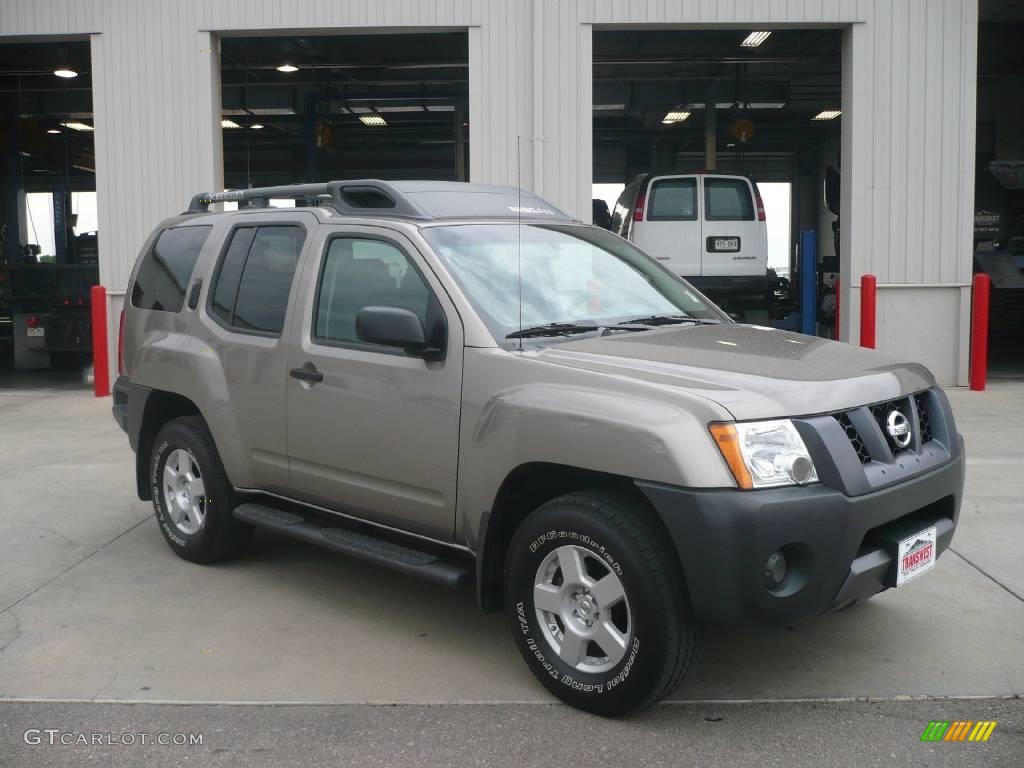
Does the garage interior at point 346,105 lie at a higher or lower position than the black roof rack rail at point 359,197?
higher

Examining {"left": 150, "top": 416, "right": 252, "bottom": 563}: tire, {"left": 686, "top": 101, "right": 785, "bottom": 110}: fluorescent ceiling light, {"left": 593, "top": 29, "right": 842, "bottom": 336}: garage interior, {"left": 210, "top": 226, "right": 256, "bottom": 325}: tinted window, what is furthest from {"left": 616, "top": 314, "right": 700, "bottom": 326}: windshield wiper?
{"left": 686, "top": 101, "right": 785, "bottom": 110}: fluorescent ceiling light

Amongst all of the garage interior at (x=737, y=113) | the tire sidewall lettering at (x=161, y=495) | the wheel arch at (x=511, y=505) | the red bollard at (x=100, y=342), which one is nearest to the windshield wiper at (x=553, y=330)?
the wheel arch at (x=511, y=505)

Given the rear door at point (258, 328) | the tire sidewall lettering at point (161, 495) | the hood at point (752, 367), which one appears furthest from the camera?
the tire sidewall lettering at point (161, 495)

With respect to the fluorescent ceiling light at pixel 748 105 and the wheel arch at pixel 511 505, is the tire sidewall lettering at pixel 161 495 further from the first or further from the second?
the fluorescent ceiling light at pixel 748 105

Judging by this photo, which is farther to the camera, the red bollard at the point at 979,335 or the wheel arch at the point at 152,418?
the red bollard at the point at 979,335

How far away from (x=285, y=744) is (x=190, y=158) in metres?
10.6

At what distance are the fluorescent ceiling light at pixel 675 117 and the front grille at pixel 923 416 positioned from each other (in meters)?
25.2

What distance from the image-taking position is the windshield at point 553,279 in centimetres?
439

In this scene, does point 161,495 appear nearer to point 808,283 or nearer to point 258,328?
point 258,328

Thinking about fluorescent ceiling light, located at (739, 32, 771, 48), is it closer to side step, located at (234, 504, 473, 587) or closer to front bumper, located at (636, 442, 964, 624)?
side step, located at (234, 504, 473, 587)

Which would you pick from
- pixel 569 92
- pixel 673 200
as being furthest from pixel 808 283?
pixel 569 92

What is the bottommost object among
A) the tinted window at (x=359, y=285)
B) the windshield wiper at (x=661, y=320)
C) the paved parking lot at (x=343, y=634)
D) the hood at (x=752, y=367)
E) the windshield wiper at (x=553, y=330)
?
the paved parking lot at (x=343, y=634)

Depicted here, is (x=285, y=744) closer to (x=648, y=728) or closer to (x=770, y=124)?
(x=648, y=728)

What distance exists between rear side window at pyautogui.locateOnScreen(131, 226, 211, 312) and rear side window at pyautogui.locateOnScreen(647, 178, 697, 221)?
10809mm
